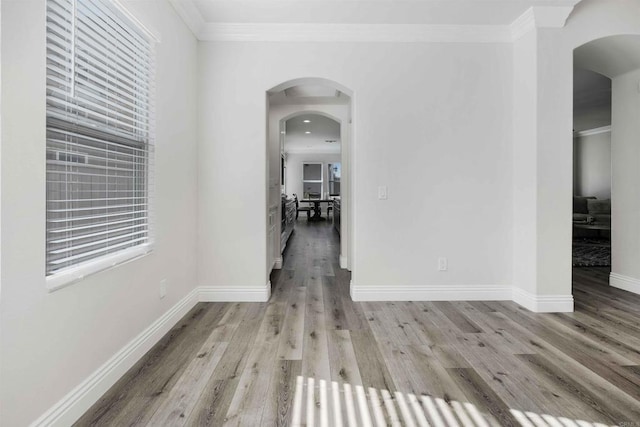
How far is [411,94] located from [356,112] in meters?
0.54

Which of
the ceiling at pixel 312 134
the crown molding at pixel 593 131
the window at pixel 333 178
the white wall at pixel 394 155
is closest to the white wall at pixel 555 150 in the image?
the white wall at pixel 394 155

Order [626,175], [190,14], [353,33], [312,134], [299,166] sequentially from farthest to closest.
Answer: [299,166], [312,134], [626,175], [353,33], [190,14]

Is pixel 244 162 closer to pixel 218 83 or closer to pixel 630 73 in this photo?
pixel 218 83

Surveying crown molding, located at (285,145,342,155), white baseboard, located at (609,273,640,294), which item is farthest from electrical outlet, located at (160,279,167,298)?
crown molding, located at (285,145,342,155)

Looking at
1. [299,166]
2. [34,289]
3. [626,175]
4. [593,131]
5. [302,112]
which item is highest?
[593,131]

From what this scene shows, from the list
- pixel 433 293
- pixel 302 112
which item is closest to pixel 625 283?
pixel 433 293

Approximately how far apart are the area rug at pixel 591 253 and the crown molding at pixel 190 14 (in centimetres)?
525

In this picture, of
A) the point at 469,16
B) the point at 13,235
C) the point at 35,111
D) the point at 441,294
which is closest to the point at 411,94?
the point at 469,16

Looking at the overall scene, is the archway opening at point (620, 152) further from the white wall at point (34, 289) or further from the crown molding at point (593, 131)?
the crown molding at point (593, 131)

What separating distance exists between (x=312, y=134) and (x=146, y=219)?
301 inches

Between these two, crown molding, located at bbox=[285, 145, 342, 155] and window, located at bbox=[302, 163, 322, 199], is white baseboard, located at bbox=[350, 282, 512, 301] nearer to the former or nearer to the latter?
crown molding, located at bbox=[285, 145, 342, 155]

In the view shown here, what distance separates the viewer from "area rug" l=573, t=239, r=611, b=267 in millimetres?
4430

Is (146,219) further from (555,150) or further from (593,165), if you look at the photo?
(593,165)

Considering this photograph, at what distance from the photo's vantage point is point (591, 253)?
507 cm
